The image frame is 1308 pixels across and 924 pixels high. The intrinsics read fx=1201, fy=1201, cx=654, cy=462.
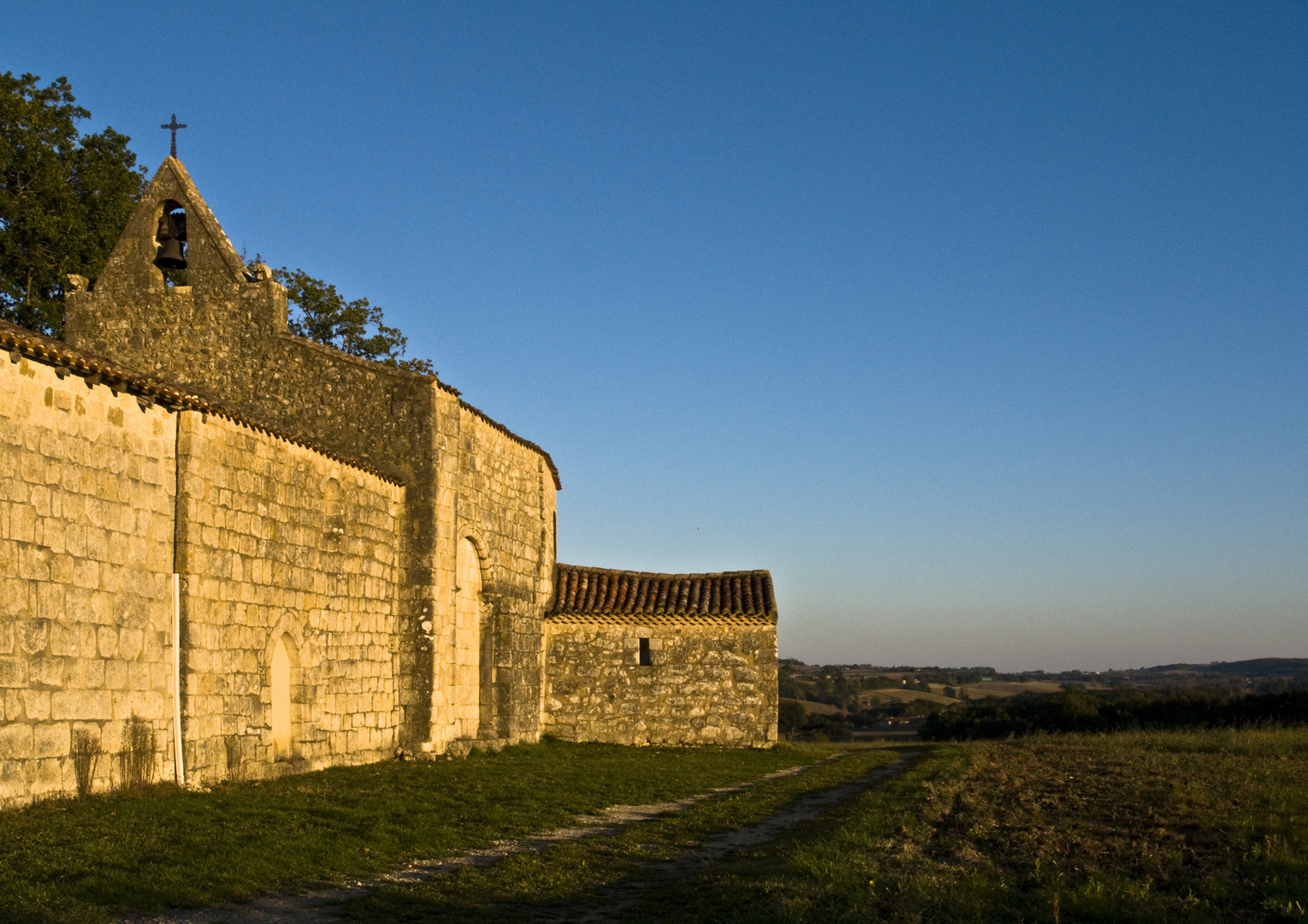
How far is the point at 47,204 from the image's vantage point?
25.2m

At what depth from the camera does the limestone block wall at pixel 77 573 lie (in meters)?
10.6

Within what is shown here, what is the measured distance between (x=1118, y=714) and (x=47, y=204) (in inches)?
1183

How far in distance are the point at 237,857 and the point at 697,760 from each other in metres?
12.8

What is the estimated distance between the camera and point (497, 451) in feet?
72.8

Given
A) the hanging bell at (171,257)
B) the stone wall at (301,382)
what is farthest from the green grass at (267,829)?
the hanging bell at (171,257)

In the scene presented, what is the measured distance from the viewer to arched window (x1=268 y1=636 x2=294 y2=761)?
1499cm

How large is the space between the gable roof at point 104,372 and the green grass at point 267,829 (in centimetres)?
400

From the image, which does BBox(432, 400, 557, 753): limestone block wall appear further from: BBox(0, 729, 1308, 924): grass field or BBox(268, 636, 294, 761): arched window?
BBox(0, 729, 1308, 924): grass field

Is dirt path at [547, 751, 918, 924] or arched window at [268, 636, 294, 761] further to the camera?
arched window at [268, 636, 294, 761]

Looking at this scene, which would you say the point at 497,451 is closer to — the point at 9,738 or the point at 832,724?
the point at 9,738

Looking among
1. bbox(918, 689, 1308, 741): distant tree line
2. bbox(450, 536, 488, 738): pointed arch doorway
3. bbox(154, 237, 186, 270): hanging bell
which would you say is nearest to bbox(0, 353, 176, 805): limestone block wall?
bbox(154, 237, 186, 270): hanging bell

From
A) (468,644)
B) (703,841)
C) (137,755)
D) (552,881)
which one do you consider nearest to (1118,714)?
(468,644)

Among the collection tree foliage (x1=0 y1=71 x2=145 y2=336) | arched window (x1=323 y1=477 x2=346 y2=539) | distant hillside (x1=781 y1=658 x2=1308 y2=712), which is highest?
tree foliage (x1=0 y1=71 x2=145 y2=336)

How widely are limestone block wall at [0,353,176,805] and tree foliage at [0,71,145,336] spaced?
1367cm
